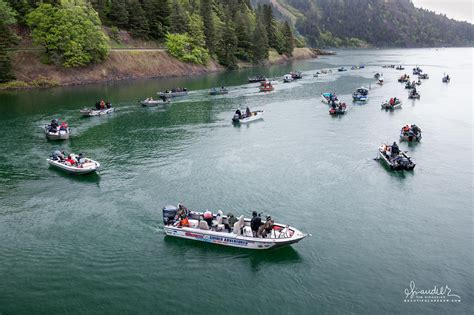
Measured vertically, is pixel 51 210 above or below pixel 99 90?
below

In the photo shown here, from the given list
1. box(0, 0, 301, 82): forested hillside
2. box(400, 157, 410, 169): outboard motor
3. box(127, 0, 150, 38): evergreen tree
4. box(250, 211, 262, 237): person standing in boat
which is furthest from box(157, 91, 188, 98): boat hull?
box(250, 211, 262, 237): person standing in boat

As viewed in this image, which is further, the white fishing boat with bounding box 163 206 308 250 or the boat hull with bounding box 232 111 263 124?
the boat hull with bounding box 232 111 263 124

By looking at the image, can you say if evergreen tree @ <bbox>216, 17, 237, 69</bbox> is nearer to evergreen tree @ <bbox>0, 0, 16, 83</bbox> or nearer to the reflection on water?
evergreen tree @ <bbox>0, 0, 16, 83</bbox>

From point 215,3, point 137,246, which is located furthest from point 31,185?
point 215,3

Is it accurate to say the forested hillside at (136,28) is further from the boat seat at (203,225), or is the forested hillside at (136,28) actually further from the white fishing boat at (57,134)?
the boat seat at (203,225)

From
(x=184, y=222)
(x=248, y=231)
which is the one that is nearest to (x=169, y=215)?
(x=184, y=222)

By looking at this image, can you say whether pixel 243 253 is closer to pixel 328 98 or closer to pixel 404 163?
pixel 404 163

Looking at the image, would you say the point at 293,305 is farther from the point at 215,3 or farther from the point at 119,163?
the point at 215,3
